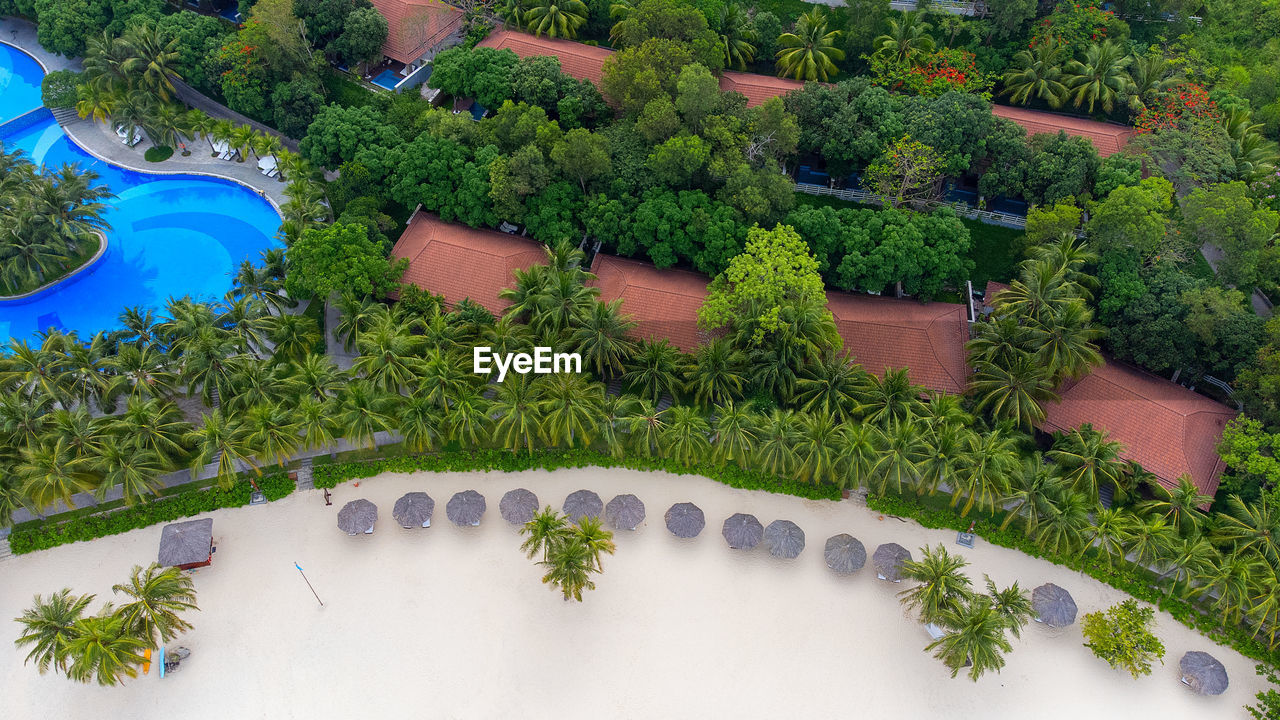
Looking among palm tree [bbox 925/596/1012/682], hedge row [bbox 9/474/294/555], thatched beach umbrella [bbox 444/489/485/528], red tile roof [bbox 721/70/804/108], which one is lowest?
hedge row [bbox 9/474/294/555]

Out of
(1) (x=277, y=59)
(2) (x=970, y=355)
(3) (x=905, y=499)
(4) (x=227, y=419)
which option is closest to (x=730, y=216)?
(2) (x=970, y=355)

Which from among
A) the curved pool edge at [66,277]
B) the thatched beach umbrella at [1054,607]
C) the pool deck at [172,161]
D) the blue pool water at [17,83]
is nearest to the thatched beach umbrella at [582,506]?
the thatched beach umbrella at [1054,607]

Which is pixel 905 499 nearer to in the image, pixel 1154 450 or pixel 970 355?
pixel 970 355

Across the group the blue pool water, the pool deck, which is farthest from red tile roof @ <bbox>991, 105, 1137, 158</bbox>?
the blue pool water

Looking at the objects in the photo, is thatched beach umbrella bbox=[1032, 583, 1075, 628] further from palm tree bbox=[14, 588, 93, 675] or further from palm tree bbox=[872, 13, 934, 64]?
palm tree bbox=[14, 588, 93, 675]

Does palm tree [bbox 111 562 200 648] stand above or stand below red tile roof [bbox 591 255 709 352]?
below

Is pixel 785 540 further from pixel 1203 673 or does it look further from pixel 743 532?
pixel 1203 673
